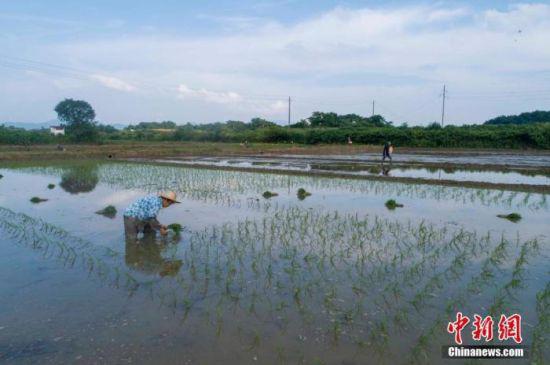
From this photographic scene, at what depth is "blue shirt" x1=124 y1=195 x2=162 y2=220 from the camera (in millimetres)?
6242

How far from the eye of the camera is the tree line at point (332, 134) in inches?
1268

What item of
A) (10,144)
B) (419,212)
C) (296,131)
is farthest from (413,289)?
(296,131)

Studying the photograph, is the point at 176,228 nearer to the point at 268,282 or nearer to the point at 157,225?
the point at 157,225

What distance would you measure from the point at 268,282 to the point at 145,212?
2528 mm

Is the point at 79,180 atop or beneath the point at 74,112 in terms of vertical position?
beneath

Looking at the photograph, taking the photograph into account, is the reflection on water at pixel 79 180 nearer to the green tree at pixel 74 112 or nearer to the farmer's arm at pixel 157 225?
the farmer's arm at pixel 157 225

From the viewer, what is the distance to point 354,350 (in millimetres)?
3326

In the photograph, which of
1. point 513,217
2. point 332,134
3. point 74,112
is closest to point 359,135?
point 332,134

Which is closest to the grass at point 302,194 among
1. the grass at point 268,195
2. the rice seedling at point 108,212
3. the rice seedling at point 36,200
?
the grass at point 268,195

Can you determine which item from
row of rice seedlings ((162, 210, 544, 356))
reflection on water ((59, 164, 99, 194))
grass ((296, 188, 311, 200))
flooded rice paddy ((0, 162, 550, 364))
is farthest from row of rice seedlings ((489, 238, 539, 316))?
reflection on water ((59, 164, 99, 194))

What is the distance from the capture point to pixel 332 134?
39.8 metres

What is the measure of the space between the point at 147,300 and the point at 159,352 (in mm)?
1079

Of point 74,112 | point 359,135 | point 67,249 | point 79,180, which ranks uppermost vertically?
point 74,112

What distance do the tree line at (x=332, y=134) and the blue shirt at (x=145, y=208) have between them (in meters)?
29.1
